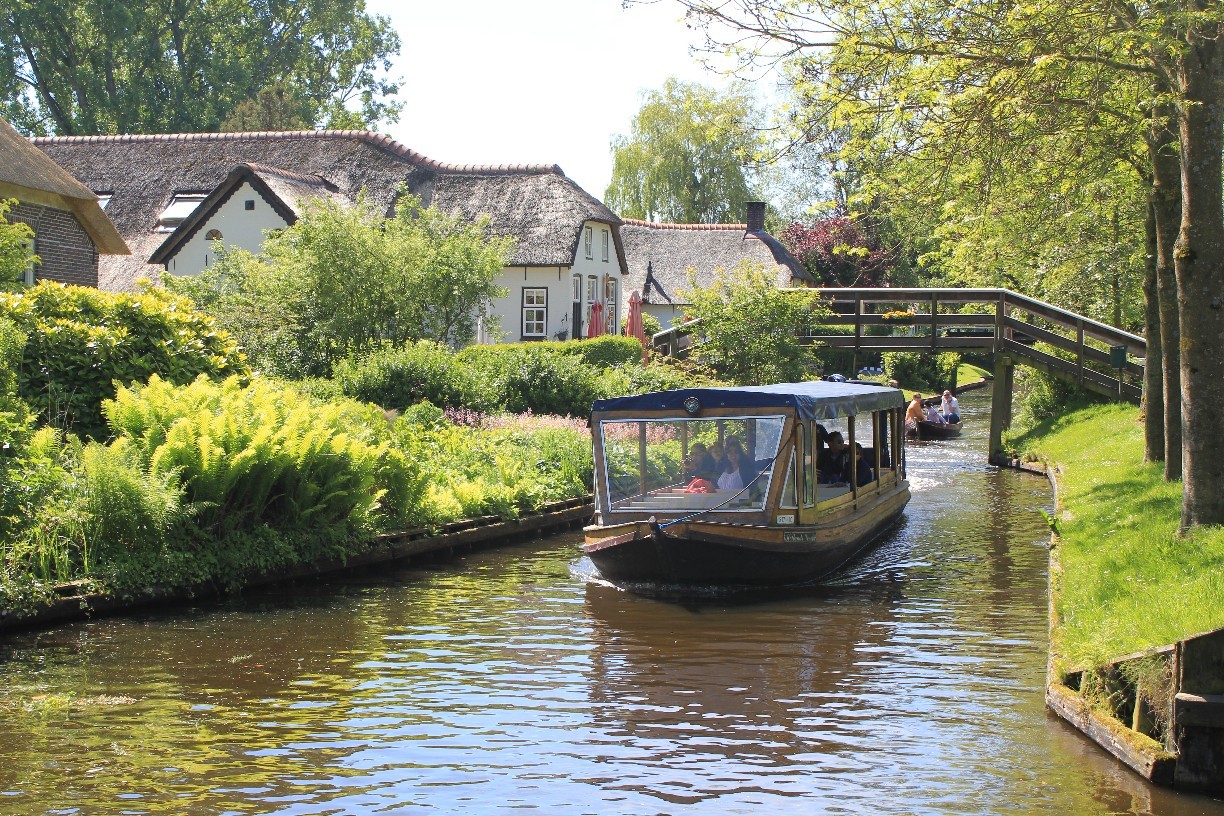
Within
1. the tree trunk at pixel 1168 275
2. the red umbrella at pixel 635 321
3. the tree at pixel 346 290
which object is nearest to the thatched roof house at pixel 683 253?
the red umbrella at pixel 635 321

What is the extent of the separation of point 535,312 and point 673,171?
72.4 ft

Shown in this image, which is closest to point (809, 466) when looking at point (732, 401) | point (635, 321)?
point (732, 401)

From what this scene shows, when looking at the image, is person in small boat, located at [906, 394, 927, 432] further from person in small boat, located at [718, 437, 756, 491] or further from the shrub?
person in small boat, located at [718, 437, 756, 491]

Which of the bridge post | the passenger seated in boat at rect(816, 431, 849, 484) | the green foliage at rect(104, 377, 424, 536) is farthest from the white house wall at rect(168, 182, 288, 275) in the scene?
the passenger seated in boat at rect(816, 431, 849, 484)

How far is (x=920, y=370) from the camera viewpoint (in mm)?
60500

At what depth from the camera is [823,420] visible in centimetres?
1739

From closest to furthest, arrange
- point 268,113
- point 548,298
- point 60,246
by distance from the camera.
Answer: point 60,246 < point 548,298 < point 268,113

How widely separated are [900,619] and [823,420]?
12.2 ft

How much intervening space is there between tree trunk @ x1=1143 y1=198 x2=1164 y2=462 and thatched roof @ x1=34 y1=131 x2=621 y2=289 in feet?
83.2

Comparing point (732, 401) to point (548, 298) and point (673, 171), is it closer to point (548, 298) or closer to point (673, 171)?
point (548, 298)

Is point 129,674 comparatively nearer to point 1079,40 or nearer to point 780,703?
point 780,703

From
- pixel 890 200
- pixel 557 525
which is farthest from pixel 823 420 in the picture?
pixel 557 525

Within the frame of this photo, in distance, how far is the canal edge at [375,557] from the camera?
12844 millimetres

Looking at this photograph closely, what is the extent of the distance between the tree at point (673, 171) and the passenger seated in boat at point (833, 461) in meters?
44.8
